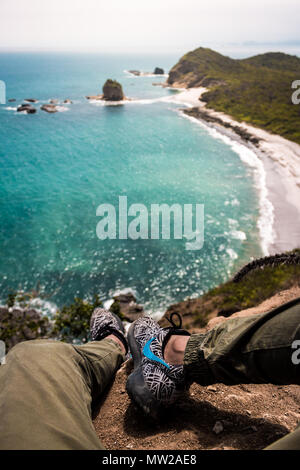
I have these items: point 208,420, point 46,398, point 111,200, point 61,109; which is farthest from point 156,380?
point 61,109

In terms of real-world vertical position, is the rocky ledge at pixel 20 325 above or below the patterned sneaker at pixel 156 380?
below

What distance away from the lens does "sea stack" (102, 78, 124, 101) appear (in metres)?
73.4

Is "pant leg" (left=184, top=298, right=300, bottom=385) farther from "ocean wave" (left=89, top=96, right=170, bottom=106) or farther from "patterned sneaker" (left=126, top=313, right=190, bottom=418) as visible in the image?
"ocean wave" (left=89, top=96, right=170, bottom=106)

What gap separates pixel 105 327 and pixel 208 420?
235 centimetres

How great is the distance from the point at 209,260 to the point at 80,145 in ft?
112

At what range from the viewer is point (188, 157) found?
37.8 metres

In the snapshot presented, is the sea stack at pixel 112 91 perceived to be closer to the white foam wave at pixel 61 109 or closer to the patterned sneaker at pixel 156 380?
the white foam wave at pixel 61 109

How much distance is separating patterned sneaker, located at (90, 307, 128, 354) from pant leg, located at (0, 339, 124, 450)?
55.6 inches

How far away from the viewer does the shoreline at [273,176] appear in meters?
19.3

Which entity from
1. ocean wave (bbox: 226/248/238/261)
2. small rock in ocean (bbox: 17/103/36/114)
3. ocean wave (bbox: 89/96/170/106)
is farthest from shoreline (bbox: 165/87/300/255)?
small rock in ocean (bbox: 17/103/36/114)

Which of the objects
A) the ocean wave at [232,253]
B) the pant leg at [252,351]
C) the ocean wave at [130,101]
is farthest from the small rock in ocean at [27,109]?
the pant leg at [252,351]

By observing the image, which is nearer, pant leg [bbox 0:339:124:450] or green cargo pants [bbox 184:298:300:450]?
pant leg [bbox 0:339:124:450]

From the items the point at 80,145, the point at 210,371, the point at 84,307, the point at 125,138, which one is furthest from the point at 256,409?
the point at 125,138

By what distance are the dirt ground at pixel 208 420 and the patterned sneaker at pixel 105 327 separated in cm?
108
